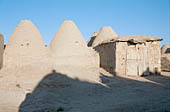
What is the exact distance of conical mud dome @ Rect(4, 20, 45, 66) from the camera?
375 inches

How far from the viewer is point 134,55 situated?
1320 cm

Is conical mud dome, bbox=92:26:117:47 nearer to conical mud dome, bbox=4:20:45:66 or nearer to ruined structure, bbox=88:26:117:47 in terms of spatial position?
ruined structure, bbox=88:26:117:47

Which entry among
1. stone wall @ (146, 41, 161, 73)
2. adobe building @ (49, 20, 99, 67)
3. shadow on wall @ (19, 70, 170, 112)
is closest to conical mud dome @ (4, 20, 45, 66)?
adobe building @ (49, 20, 99, 67)

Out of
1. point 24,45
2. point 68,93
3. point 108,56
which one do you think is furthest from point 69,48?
point 108,56

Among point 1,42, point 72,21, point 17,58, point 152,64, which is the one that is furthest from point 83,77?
point 1,42

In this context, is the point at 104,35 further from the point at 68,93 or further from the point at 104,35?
the point at 68,93

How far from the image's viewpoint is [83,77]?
31.0 ft

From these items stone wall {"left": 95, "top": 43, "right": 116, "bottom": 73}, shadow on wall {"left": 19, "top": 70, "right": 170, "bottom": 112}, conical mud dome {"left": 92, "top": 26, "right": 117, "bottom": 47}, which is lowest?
shadow on wall {"left": 19, "top": 70, "right": 170, "bottom": 112}

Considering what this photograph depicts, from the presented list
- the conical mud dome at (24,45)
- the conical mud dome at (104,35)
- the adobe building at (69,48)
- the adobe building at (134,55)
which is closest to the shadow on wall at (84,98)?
the adobe building at (69,48)

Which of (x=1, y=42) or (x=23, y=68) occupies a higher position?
(x=1, y=42)

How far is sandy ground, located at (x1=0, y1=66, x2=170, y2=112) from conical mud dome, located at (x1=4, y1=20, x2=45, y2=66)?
612 mm

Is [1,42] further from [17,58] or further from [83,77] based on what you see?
[83,77]

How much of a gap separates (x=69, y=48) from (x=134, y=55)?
17.9 ft

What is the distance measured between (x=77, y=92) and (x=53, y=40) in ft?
16.8
